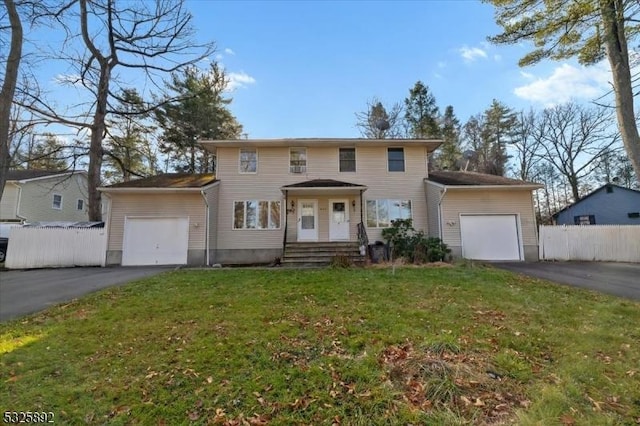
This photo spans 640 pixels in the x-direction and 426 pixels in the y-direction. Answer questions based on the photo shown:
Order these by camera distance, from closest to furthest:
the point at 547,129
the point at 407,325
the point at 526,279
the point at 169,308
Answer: the point at 407,325, the point at 169,308, the point at 526,279, the point at 547,129

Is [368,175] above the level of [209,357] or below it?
above

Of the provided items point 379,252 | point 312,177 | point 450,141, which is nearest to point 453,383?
point 379,252

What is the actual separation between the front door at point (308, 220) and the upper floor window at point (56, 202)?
749 inches

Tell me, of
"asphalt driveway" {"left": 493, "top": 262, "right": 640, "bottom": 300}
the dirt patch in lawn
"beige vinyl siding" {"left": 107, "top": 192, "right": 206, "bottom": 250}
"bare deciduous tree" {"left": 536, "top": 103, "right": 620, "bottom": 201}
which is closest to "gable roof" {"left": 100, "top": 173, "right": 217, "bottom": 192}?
"beige vinyl siding" {"left": 107, "top": 192, "right": 206, "bottom": 250}

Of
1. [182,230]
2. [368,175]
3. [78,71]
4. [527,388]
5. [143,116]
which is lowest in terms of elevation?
[527,388]

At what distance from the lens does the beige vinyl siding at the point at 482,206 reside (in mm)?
13383

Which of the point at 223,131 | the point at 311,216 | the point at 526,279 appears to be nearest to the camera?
the point at 526,279

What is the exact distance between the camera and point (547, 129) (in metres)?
27.7

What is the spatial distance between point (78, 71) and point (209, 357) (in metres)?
18.5

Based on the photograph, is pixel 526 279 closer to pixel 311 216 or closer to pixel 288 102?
pixel 311 216

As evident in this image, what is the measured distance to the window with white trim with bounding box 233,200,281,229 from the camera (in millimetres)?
14117

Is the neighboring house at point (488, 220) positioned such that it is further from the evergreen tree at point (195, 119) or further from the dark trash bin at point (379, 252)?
the evergreen tree at point (195, 119)

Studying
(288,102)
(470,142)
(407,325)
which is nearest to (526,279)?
(407,325)

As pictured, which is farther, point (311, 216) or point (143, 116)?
point (143, 116)
